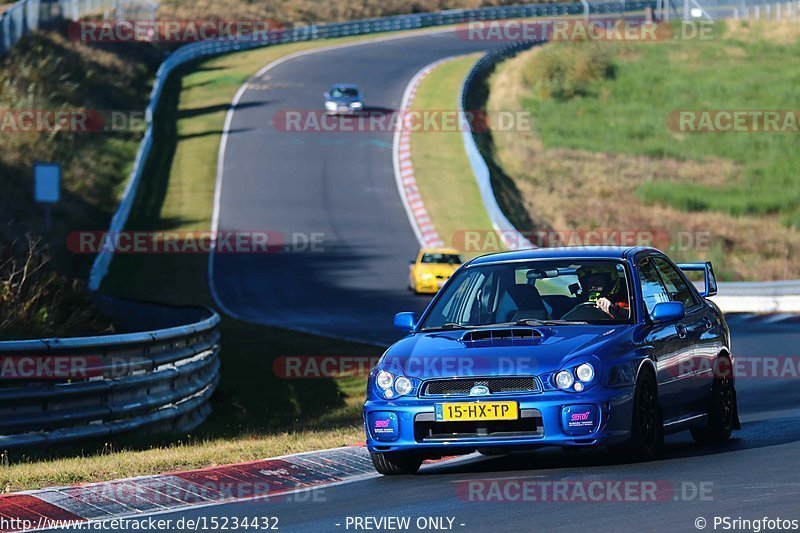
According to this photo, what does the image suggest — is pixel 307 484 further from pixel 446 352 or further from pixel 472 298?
pixel 472 298

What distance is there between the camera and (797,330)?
24812 millimetres

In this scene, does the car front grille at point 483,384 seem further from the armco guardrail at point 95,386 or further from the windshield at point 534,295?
the armco guardrail at point 95,386

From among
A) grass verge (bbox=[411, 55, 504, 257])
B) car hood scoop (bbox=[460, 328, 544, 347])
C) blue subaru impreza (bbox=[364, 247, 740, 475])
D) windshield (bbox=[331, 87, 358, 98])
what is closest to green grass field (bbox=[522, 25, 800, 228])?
grass verge (bbox=[411, 55, 504, 257])

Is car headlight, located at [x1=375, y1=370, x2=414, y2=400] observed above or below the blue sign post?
above

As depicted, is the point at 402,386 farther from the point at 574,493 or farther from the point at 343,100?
the point at 343,100

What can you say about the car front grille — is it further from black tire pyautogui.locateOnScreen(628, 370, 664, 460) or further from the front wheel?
the front wheel

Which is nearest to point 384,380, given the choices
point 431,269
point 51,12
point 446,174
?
point 431,269

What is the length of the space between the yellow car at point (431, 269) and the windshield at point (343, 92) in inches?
844

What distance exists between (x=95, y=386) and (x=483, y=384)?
4.65 metres

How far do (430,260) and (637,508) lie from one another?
25294mm

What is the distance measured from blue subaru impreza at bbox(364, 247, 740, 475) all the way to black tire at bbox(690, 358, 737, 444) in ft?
0.04

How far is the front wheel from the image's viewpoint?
34.7 ft

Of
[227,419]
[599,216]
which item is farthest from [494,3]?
[227,419]

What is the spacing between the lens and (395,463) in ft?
30.5
